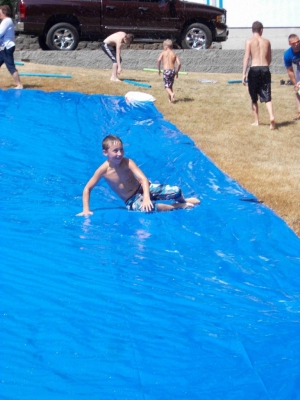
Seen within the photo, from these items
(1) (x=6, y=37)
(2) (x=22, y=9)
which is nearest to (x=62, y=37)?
(2) (x=22, y=9)

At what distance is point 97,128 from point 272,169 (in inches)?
121

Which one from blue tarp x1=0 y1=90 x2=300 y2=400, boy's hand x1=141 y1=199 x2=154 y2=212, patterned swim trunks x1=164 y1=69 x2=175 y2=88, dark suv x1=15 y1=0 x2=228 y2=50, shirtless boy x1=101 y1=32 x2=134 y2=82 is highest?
dark suv x1=15 y1=0 x2=228 y2=50

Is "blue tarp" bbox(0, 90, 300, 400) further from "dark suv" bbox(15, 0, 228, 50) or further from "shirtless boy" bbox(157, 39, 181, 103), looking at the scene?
"dark suv" bbox(15, 0, 228, 50)

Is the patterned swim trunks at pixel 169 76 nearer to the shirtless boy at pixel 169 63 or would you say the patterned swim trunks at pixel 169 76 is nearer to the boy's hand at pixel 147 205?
the shirtless boy at pixel 169 63

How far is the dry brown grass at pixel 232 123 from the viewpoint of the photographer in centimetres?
834

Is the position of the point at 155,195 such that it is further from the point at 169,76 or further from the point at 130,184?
the point at 169,76

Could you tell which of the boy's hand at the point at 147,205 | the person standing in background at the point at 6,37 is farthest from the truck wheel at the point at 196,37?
the boy's hand at the point at 147,205

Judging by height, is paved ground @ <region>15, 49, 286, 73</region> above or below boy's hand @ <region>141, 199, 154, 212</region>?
above

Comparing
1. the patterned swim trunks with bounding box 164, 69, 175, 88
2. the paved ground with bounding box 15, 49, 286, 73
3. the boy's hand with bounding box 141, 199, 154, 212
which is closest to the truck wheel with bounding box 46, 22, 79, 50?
the paved ground with bounding box 15, 49, 286, 73

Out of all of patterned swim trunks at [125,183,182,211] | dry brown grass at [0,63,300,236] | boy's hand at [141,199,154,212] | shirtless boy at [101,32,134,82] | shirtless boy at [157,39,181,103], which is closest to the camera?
boy's hand at [141,199,154,212]

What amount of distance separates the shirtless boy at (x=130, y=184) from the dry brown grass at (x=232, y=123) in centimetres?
115

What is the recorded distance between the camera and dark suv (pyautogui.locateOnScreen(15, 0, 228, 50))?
17344 millimetres

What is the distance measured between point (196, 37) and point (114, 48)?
3.92m

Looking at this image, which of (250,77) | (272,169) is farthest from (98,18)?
(272,169)
